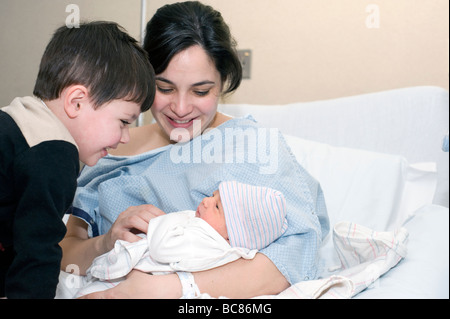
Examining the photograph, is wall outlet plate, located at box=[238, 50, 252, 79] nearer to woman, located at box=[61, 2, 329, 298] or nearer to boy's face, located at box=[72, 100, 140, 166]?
woman, located at box=[61, 2, 329, 298]

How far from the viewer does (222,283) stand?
3.26 ft

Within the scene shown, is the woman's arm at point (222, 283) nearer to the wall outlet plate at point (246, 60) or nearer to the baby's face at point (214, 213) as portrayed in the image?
the baby's face at point (214, 213)

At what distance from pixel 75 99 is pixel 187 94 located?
0.36 m

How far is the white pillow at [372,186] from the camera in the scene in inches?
61.6

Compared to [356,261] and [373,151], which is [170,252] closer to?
[356,261]

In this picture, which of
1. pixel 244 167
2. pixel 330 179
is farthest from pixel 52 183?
pixel 330 179

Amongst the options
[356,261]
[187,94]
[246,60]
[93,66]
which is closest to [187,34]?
[187,94]

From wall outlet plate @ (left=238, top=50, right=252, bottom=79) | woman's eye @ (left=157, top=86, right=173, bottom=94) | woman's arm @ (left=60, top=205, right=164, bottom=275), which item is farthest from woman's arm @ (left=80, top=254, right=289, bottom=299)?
wall outlet plate @ (left=238, top=50, right=252, bottom=79)

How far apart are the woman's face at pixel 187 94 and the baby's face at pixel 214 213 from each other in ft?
1.01

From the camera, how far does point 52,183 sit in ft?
2.71

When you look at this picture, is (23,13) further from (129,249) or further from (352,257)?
(352,257)

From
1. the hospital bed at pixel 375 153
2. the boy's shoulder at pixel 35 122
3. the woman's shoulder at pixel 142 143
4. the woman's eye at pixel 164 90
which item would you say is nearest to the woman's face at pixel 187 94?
the woman's eye at pixel 164 90

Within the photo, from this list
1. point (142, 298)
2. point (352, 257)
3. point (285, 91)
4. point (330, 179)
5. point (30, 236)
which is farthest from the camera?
point (285, 91)
